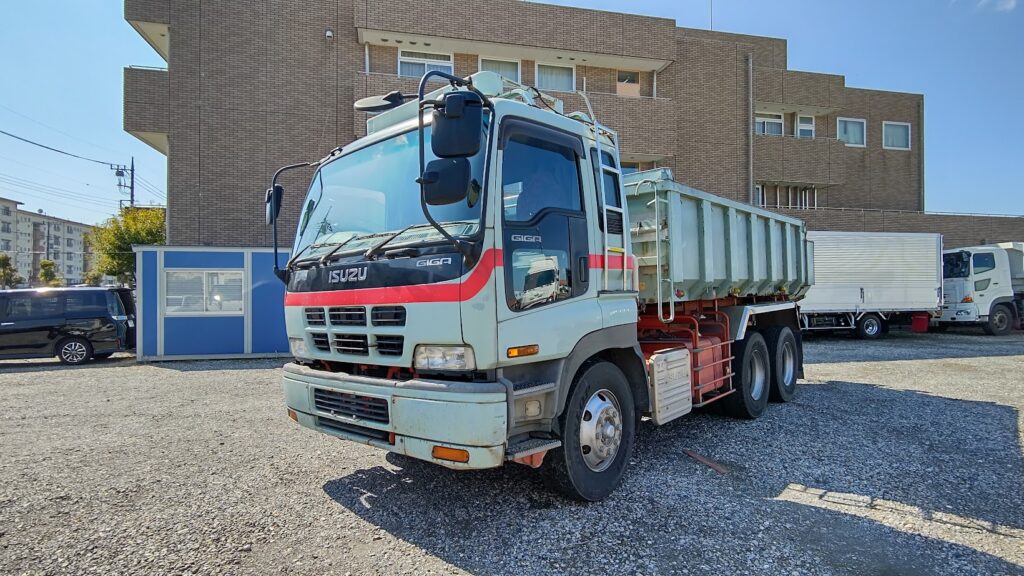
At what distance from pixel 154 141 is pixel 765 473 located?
749 inches

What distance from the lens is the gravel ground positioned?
10.7 feet

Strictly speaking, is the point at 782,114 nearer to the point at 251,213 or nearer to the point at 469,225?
the point at 251,213

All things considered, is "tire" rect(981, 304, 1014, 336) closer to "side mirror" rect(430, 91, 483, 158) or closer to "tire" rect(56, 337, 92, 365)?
→ "side mirror" rect(430, 91, 483, 158)

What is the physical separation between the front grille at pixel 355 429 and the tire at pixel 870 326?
56.2 ft

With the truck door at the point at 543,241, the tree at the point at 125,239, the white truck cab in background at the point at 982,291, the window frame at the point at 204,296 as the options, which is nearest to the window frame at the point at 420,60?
the window frame at the point at 204,296

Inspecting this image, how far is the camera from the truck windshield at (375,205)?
3342mm

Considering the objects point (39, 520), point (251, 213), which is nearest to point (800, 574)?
point (39, 520)

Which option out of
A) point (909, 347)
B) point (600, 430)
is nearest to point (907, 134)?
point (909, 347)

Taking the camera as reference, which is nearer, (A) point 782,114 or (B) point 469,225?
(B) point 469,225

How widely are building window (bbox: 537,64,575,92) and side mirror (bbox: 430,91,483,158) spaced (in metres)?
16.5

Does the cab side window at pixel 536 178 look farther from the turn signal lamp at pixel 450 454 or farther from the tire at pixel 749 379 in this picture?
the tire at pixel 749 379

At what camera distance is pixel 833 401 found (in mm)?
7625

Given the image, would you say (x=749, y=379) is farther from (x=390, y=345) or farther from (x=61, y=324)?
(x=61, y=324)

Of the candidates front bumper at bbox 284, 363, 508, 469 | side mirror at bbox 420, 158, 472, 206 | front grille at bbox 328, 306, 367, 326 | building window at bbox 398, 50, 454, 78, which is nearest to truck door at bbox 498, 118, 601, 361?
front bumper at bbox 284, 363, 508, 469
